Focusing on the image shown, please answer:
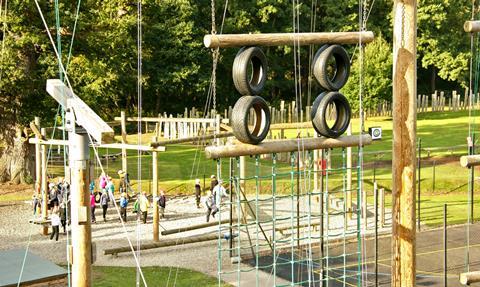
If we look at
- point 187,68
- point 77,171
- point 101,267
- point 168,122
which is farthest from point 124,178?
point 187,68

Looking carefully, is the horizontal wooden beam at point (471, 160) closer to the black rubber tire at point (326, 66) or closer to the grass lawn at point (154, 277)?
the black rubber tire at point (326, 66)

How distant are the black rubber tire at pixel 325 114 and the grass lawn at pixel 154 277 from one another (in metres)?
6.88

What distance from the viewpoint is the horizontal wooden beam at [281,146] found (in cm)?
792

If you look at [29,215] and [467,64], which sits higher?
[467,64]

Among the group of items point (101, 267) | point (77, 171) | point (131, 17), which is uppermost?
point (131, 17)

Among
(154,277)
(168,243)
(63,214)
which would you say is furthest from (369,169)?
(154,277)

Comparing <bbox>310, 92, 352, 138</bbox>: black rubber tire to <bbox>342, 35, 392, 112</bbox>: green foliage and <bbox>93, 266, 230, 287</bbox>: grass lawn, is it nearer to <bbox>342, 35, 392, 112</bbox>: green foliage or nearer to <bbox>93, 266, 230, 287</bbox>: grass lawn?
<bbox>93, 266, 230, 287</bbox>: grass lawn

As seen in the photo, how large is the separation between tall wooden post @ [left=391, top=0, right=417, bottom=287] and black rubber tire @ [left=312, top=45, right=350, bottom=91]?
0.84 m

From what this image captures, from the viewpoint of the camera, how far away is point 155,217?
18500 millimetres

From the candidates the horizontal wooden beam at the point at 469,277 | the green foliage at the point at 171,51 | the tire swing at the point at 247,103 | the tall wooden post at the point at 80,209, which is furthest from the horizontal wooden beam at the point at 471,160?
the green foliage at the point at 171,51

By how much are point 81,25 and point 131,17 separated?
8909mm

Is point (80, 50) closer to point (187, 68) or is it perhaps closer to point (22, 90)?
point (22, 90)

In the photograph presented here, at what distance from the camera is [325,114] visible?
8430 millimetres

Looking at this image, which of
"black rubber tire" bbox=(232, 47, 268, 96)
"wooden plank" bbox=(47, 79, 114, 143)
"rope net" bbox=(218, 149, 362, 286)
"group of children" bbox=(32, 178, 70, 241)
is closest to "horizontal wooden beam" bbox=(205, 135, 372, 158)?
"black rubber tire" bbox=(232, 47, 268, 96)
